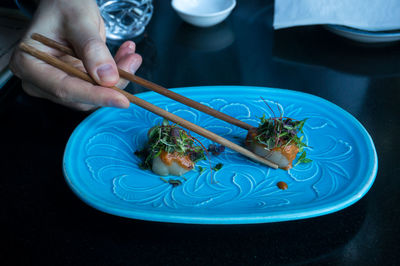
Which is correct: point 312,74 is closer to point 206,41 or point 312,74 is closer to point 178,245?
point 206,41

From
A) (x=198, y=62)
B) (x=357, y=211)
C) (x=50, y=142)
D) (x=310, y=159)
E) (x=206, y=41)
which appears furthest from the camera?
(x=206, y=41)

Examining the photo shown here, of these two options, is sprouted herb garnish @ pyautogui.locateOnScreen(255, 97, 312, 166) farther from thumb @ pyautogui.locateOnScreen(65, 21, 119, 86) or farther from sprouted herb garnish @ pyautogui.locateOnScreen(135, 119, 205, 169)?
thumb @ pyautogui.locateOnScreen(65, 21, 119, 86)

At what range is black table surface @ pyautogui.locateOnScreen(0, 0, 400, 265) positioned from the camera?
0.97m

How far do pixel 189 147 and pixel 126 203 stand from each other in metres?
0.33

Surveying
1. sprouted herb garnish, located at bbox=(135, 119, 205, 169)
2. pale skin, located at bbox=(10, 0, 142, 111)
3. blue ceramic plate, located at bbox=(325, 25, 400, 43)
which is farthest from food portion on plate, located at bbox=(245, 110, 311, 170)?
blue ceramic plate, located at bbox=(325, 25, 400, 43)

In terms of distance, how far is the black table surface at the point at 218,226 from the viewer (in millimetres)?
966

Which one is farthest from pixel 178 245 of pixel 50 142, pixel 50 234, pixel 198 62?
pixel 198 62

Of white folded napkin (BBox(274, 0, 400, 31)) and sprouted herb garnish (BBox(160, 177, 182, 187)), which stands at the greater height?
white folded napkin (BBox(274, 0, 400, 31))

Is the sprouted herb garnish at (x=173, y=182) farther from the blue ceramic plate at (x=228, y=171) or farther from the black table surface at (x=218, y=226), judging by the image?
the black table surface at (x=218, y=226)

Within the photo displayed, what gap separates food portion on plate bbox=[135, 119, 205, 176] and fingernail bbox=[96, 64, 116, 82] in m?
0.24

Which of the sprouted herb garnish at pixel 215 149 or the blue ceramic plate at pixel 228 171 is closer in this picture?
the blue ceramic plate at pixel 228 171

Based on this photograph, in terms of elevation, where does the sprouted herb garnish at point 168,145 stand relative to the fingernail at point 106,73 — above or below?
below

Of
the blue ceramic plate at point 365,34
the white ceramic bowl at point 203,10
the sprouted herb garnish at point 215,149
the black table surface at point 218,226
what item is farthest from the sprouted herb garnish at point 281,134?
the white ceramic bowl at point 203,10

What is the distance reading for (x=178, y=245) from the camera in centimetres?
98
